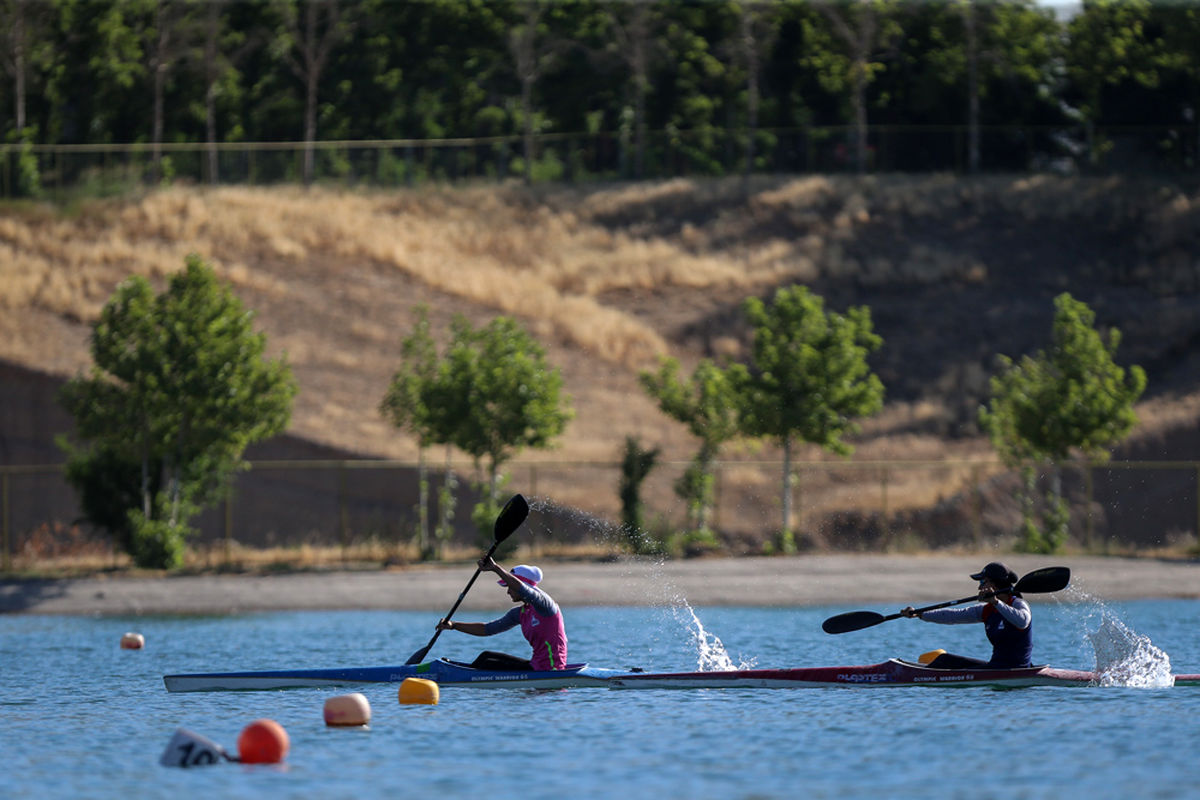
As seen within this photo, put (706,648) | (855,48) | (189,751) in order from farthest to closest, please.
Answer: (855,48)
(706,648)
(189,751)

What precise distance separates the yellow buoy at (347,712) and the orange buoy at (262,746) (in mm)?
2160

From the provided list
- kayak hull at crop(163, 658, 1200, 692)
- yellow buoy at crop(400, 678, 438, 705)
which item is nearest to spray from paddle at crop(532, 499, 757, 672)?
kayak hull at crop(163, 658, 1200, 692)

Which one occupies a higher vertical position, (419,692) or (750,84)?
(750,84)

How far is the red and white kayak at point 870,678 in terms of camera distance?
66.3 ft

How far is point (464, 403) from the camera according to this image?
38.4 m

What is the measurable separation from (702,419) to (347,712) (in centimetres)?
2439

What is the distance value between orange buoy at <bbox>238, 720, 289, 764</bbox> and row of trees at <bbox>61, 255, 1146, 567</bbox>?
66.9 ft

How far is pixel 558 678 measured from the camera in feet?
67.3

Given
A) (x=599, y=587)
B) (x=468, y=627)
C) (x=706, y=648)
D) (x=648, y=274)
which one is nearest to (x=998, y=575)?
(x=468, y=627)

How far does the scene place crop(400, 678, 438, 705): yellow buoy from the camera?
20362mm

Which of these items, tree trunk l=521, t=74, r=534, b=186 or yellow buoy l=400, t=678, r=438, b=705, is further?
tree trunk l=521, t=74, r=534, b=186

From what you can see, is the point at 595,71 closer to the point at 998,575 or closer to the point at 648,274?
the point at 648,274

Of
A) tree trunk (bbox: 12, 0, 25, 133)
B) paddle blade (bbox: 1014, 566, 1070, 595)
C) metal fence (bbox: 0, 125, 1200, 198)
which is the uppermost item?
tree trunk (bbox: 12, 0, 25, 133)

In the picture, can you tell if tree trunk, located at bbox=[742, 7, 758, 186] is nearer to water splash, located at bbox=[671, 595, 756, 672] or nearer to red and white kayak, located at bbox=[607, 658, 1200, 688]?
water splash, located at bbox=[671, 595, 756, 672]
